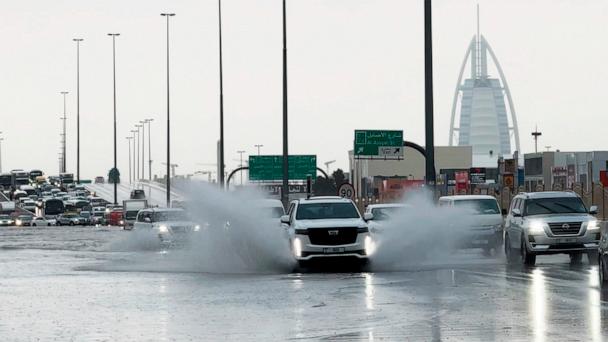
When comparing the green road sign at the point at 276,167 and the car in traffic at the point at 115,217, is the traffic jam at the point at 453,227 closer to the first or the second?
the green road sign at the point at 276,167

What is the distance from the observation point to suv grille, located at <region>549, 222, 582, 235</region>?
34719mm

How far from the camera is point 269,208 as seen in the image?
43.0m

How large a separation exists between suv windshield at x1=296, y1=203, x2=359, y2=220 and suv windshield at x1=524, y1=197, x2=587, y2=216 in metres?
4.49

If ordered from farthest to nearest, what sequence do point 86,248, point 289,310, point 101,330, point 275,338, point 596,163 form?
point 596,163 → point 86,248 → point 289,310 → point 101,330 → point 275,338

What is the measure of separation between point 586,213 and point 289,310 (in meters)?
16.3

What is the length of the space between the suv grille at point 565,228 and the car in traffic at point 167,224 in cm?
1694

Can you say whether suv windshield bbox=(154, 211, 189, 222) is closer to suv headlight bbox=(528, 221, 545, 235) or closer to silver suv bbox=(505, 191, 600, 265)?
silver suv bbox=(505, 191, 600, 265)

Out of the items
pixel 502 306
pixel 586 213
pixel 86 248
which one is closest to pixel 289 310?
pixel 502 306

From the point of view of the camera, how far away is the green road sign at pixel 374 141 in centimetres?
7157

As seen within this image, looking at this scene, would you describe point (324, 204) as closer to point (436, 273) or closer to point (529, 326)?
point (436, 273)

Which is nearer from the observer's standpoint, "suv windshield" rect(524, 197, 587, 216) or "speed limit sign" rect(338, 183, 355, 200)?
"suv windshield" rect(524, 197, 587, 216)

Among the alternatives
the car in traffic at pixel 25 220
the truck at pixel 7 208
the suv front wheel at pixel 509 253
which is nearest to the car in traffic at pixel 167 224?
the suv front wheel at pixel 509 253

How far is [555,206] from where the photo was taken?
36.0 meters

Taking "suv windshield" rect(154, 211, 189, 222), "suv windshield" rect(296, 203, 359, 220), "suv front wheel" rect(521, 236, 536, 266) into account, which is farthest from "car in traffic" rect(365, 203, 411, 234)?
"suv windshield" rect(154, 211, 189, 222)
